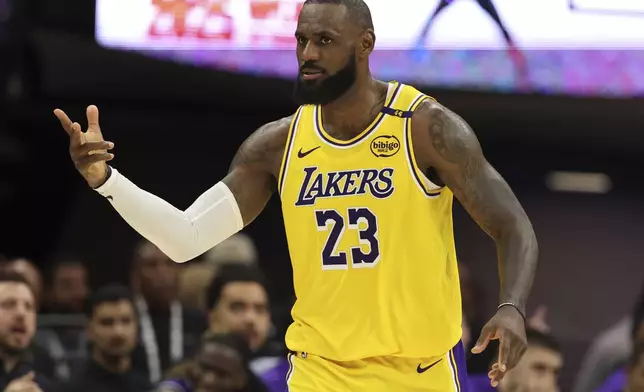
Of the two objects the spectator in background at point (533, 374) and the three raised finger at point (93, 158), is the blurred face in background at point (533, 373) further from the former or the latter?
the three raised finger at point (93, 158)

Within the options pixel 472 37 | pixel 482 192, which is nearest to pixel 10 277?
pixel 482 192

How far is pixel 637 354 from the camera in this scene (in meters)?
6.07

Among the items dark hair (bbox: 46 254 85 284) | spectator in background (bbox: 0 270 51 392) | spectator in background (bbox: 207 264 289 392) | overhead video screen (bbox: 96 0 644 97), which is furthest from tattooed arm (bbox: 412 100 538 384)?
dark hair (bbox: 46 254 85 284)

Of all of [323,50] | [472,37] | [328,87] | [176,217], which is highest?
[472,37]

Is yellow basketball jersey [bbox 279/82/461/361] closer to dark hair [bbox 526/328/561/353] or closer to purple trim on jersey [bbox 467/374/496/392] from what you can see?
purple trim on jersey [bbox 467/374/496/392]

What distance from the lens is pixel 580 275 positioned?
35.8ft

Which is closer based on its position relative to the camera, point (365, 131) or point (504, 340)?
point (504, 340)

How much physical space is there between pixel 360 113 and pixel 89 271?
754 cm

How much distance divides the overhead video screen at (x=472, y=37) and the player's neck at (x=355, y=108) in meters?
4.68

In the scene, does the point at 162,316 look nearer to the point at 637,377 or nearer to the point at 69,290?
the point at 69,290

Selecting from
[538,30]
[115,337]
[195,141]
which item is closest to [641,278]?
[538,30]

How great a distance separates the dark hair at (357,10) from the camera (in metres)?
4.23

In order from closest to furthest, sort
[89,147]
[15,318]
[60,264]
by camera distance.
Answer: [89,147] < [15,318] < [60,264]

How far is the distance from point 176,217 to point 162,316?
3.63 metres
